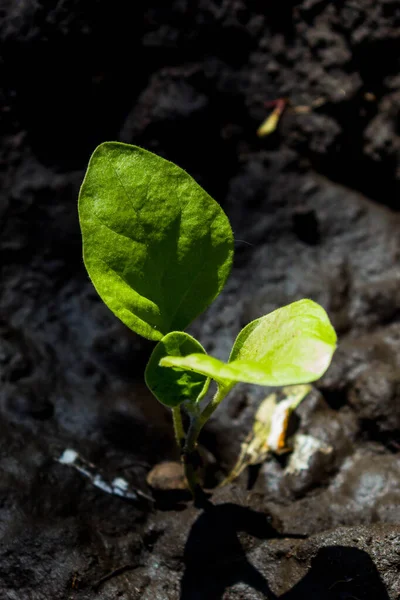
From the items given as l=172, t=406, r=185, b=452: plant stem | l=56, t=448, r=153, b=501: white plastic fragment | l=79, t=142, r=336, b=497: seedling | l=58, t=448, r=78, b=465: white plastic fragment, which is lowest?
l=56, t=448, r=153, b=501: white plastic fragment

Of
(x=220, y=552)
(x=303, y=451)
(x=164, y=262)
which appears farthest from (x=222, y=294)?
(x=220, y=552)

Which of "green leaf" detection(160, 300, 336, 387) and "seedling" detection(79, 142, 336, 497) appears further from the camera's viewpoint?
"seedling" detection(79, 142, 336, 497)

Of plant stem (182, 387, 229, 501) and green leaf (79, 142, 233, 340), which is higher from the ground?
green leaf (79, 142, 233, 340)

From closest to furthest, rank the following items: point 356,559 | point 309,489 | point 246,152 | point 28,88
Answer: point 356,559 < point 309,489 < point 28,88 < point 246,152

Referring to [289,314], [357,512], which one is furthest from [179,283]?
[357,512]

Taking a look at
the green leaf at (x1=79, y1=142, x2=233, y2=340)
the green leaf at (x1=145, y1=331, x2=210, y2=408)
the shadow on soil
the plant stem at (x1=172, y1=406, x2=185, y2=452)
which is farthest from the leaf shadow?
the green leaf at (x1=79, y1=142, x2=233, y2=340)

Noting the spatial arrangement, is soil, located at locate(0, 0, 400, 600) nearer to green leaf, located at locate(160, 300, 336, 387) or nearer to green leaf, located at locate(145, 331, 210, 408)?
green leaf, located at locate(145, 331, 210, 408)

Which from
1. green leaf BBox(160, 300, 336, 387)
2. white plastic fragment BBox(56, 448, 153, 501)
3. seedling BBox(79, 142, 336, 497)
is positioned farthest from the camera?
white plastic fragment BBox(56, 448, 153, 501)

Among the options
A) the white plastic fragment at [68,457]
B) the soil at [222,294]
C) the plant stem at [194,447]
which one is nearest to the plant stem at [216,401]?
the plant stem at [194,447]

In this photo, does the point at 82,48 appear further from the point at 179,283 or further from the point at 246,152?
the point at 179,283
